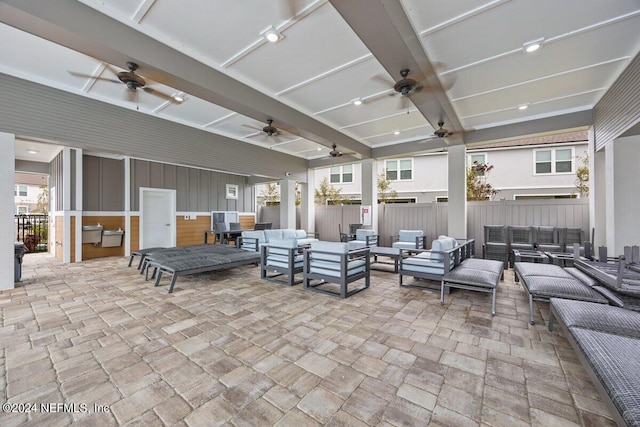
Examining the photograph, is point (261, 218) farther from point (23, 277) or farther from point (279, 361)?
point (279, 361)

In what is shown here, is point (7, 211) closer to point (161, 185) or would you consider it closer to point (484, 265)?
point (161, 185)

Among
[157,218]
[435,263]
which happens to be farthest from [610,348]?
[157,218]

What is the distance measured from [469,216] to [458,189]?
0.95m

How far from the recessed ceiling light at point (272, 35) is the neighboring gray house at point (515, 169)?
8.09 metres

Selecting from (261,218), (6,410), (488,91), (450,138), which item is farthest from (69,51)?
(261,218)

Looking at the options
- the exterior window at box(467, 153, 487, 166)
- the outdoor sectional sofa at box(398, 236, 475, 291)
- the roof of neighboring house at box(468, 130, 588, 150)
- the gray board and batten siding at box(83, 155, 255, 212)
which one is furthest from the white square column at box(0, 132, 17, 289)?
the exterior window at box(467, 153, 487, 166)

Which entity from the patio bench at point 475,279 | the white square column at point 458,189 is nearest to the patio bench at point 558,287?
the patio bench at point 475,279

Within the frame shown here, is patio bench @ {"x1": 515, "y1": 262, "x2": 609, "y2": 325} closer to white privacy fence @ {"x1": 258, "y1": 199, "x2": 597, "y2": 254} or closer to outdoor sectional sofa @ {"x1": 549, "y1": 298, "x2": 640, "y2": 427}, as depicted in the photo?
outdoor sectional sofa @ {"x1": 549, "y1": 298, "x2": 640, "y2": 427}

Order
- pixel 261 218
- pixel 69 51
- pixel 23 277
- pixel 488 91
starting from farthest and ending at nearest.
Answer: pixel 261 218
pixel 23 277
pixel 488 91
pixel 69 51

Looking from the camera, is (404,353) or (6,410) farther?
(404,353)

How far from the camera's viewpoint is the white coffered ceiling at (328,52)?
115 inches

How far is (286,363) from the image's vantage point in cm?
232

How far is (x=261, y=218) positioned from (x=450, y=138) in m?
8.56

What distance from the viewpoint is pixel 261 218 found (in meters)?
12.5
